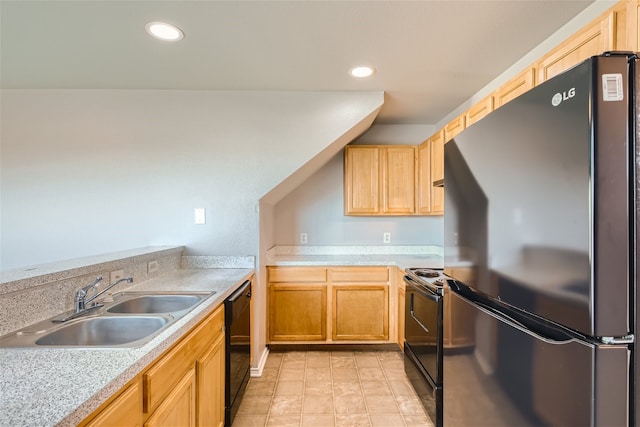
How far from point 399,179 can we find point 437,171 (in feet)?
1.67

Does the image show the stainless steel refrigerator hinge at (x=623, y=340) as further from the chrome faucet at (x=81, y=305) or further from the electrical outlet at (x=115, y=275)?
the electrical outlet at (x=115, y=275)

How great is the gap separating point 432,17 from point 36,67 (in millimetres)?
Result: 2548

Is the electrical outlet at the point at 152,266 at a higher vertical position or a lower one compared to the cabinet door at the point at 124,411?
higher

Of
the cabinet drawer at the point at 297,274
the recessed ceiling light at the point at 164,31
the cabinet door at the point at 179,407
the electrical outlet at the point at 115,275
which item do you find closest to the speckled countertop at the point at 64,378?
the cabinet door at the point at 179,407

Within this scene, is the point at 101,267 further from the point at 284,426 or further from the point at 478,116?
the point at 478,116

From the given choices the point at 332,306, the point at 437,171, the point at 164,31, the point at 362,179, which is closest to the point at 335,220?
the point at 362,179

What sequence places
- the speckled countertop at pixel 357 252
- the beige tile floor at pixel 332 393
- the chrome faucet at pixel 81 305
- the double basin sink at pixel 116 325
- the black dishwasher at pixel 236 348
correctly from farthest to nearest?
the speckled countertop at pixel 357 252
the beige tile floor at pixel 332 393
the black dishwasher at pixel 236 348
the chrome faucet at pixel 81 305
the double basin sink at pixel 116 325

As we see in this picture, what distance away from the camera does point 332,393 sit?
7.40 ft

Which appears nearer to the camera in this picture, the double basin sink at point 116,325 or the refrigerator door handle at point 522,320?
the refrigerator door handle at point 522,320

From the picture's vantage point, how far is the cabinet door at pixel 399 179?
128 inches

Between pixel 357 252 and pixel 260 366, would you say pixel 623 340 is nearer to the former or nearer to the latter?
pixel 260 366

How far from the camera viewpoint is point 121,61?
6.62 feet

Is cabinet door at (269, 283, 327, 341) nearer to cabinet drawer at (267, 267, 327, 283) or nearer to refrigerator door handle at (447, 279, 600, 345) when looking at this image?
cabinet drawer at (267, 267, 327, 283)

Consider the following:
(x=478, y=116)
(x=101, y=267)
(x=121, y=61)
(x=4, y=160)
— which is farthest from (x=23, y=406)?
(x=4, y=160)
